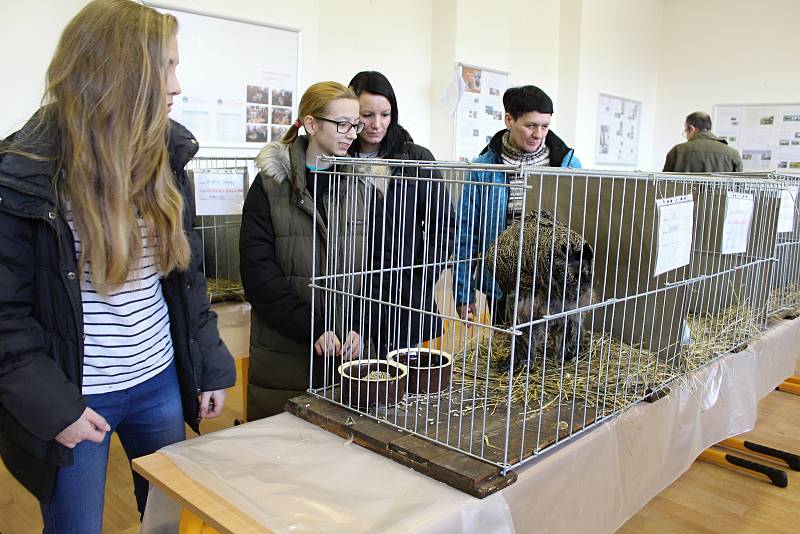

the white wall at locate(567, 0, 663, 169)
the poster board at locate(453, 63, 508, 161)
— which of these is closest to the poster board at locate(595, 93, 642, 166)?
the white wall at locate(567, 0, 663, 169)

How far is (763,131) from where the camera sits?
5887 mm

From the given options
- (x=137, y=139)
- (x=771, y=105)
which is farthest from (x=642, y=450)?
(x=771, y=105)

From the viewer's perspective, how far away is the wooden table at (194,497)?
33.3 inches

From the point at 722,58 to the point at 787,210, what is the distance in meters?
4.78

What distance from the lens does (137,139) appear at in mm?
978

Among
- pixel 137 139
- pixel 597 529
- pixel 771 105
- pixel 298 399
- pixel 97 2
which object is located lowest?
pixel 597 529

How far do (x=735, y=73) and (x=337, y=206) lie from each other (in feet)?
19.5

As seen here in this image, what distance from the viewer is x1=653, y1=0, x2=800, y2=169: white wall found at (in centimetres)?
569

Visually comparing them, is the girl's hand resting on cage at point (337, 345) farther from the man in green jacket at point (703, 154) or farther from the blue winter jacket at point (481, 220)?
the man in green jacket at point (703, 154)

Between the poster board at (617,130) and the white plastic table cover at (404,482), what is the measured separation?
484cm

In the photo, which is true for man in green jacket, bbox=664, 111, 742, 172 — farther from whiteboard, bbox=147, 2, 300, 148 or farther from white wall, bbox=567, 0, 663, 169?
whiteboard, bbox=147, 2, 300, 148

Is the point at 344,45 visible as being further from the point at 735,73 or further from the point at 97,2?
the point at 735,73

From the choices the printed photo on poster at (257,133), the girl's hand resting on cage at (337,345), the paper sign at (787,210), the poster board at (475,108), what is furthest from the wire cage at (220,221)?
the poster board at (475,108)

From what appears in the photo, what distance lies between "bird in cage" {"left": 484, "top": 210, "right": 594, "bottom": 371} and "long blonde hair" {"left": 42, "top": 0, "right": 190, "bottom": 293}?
2.10 feet
